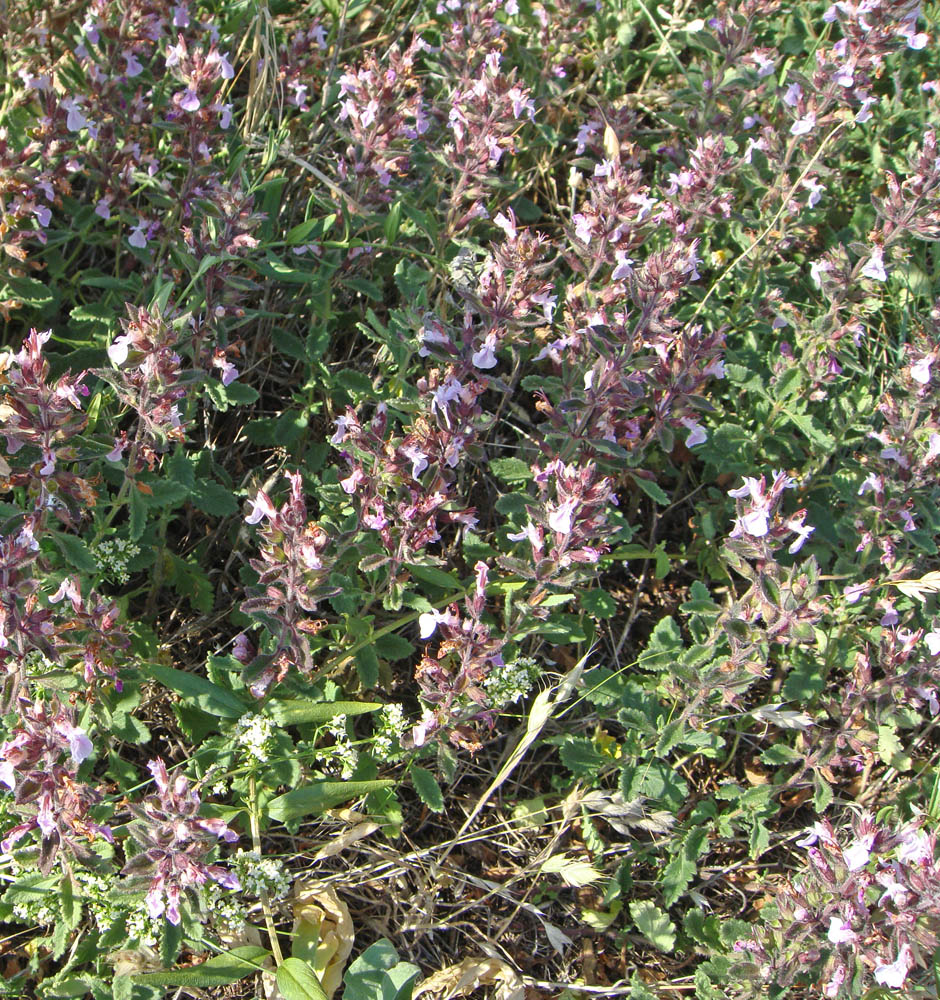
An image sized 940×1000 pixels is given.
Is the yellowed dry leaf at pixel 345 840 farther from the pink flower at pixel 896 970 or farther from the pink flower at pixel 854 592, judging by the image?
the pink flower at pixel 854 592

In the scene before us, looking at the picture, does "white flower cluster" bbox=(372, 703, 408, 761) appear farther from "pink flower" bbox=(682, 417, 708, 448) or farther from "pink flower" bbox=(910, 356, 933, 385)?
"pink flower" bbox=(910, 356, 933, 385)

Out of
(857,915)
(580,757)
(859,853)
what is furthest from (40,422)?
(857,915)

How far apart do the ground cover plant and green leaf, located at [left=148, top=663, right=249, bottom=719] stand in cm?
1

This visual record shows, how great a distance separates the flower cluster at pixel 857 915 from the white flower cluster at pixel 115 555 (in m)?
2.36

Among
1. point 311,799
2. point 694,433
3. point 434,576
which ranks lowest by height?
point 311,799

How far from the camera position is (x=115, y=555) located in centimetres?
335

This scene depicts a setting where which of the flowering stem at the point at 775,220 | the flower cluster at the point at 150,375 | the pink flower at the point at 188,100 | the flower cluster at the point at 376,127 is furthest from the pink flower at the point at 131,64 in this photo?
the flowering stem at the point at 775,220

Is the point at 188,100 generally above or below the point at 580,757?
above

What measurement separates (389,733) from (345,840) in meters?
0.37

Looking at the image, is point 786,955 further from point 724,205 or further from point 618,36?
point 618,36

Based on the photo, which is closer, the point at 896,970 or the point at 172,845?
the point at 172,845

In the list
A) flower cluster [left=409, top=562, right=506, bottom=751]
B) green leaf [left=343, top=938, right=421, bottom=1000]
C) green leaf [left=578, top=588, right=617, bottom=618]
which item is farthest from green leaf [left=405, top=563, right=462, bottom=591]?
green leaf [left=343, top=938, right=421, bottom=1000]

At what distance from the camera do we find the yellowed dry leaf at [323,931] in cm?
310

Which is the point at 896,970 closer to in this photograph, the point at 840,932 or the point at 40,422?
the point at 840,932
